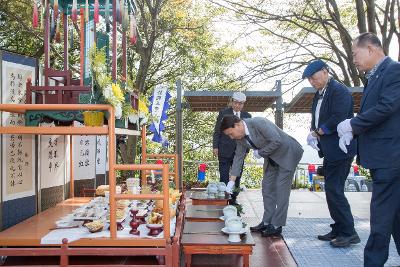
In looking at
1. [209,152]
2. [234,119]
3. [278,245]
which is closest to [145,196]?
[234,119]

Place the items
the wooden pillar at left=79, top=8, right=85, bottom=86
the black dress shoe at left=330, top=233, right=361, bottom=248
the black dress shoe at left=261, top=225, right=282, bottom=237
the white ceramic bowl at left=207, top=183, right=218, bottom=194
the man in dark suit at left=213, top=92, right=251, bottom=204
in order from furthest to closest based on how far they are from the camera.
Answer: the man in dark suit at left=213, top=92, right=251, bottom=204 < the white ceramic bowl at left=207, top=183, right=218, bottom=194 < the black dress shoe at left=261, top=225, right=282, bottom=237 < the wooden pillar at left=79, top=8, right=85, bottom=86 < the black dress shoe at left=330, top=233, right=361, bottom=248

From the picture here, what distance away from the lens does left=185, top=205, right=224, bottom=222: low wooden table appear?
14.5 ft

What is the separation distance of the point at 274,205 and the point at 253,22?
30.3ft

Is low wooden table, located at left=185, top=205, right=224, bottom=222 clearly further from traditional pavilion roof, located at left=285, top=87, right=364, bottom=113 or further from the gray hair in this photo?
traditional pavilion roof, located at left=285, top=87, right=364, bottom=113

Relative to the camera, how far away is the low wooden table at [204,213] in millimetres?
4420

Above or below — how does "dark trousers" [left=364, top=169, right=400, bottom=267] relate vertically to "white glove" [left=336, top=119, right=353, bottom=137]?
below

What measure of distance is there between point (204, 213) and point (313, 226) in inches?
64.8

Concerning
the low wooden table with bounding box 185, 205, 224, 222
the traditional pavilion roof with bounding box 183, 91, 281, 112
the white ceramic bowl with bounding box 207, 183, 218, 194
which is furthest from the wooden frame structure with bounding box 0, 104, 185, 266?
the traditional pavilion roof with bounding box 183, 91, 281, 112

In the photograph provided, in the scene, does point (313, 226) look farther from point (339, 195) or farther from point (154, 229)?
point (154, 229)

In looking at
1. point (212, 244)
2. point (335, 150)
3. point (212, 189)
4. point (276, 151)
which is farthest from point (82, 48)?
point (335, 150)

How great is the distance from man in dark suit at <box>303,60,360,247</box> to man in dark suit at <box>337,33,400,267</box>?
39.5 inches

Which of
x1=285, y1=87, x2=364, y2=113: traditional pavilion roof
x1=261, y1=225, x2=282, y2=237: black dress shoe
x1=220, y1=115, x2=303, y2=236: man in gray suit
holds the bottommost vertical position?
x1=261, y1=225, x2=282, y2=237: black dress shoe

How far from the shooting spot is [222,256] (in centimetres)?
419

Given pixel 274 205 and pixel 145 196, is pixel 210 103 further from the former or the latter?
pixel 145 196
